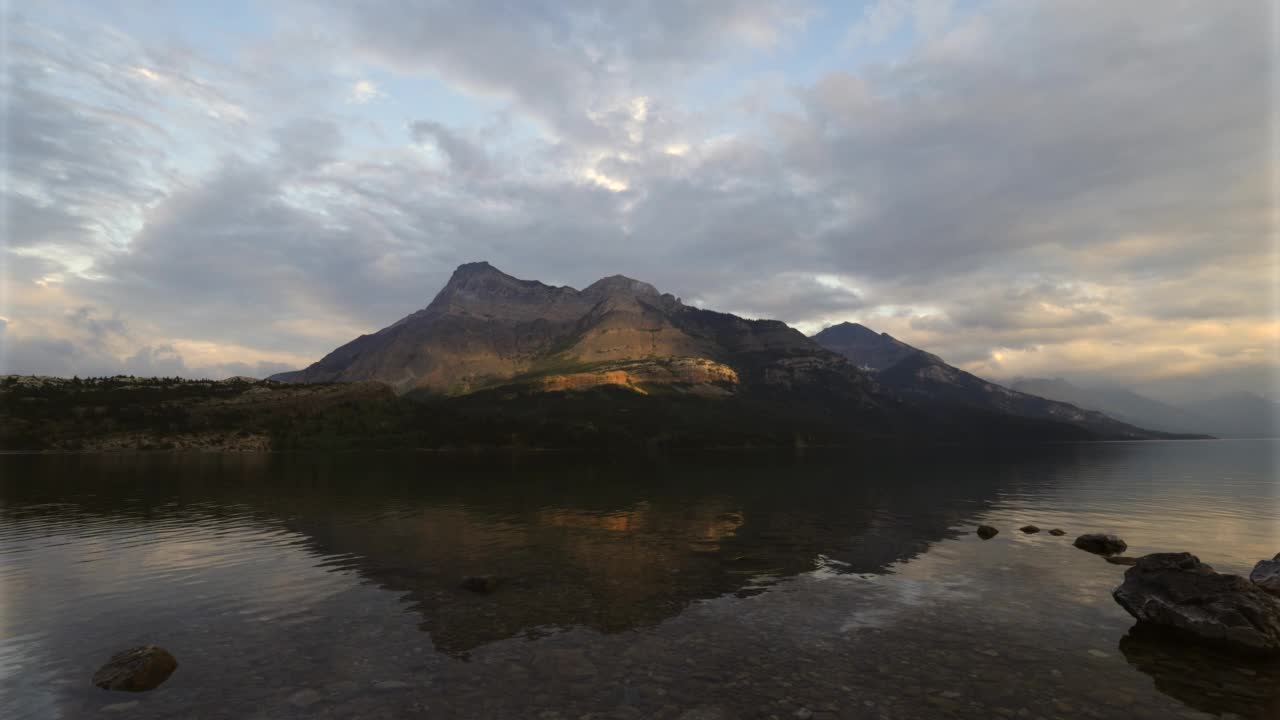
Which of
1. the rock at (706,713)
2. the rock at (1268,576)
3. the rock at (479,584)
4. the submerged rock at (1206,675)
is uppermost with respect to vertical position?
the rock at (1268,576)

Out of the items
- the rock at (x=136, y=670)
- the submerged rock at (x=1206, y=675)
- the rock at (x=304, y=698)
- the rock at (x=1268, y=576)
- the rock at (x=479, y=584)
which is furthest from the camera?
the rock at (x=1268, y=576)

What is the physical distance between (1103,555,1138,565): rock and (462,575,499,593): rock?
44.4 meters

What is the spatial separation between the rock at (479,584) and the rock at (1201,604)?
3362 cm

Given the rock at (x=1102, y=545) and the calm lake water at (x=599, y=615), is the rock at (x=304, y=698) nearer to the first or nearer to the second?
the calm lake water at (x=599, y=615)

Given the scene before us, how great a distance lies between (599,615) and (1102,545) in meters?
43.6

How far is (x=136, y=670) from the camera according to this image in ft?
67.3

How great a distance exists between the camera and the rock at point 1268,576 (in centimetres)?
3388

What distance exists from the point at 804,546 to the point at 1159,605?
81.8ft

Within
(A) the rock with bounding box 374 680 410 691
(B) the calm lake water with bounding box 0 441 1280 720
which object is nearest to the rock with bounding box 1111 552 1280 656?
(B) the calm lake water with bounding box 0 441 1280 720

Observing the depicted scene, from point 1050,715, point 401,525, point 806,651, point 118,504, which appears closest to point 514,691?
point 806,651

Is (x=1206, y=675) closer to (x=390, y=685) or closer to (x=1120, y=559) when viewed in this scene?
(x=1120, y=559)

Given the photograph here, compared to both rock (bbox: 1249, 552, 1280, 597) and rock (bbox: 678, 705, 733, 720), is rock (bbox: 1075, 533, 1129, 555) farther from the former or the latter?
rock (bbox: 678, 705, 733, 720)

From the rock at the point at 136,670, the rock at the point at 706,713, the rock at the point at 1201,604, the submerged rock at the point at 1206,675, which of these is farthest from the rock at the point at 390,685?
the rock at the point at 1201,604

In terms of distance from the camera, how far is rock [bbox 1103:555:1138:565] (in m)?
41.9
